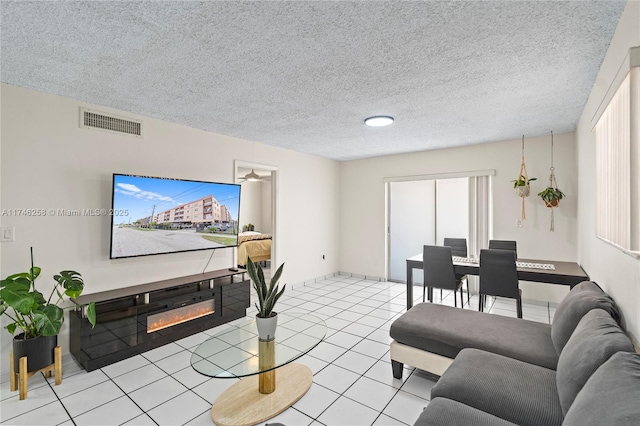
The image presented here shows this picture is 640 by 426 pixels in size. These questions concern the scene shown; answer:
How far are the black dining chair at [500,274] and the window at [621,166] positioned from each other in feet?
3.33

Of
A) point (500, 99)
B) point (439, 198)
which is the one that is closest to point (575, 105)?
point (500, 99)

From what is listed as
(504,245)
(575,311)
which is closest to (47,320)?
(575,311)

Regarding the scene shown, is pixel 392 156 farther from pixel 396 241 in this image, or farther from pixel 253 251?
pixel 253 251

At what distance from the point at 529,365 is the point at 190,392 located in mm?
2334

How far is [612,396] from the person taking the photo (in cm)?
100

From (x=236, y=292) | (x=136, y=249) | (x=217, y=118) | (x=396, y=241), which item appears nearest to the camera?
(x=136, y=249)

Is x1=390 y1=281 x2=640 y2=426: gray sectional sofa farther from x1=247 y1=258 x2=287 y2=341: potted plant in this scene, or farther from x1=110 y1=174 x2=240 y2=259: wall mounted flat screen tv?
x1=110 y1=174 x2=240 y2=259: wall mounted flat screen tv

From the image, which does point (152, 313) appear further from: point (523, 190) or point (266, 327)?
point (523, 190)

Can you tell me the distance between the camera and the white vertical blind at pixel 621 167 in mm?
1592

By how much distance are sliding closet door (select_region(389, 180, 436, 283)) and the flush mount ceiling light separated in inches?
95.4

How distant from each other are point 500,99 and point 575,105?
0.87 meters

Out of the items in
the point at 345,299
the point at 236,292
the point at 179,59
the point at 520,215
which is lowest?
the point at 345,299

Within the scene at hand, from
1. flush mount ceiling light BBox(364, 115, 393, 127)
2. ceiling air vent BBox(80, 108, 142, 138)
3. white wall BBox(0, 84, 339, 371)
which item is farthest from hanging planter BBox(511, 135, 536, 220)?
ceiling air vent BBox(80, 108, 142, 138)

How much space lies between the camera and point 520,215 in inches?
180
